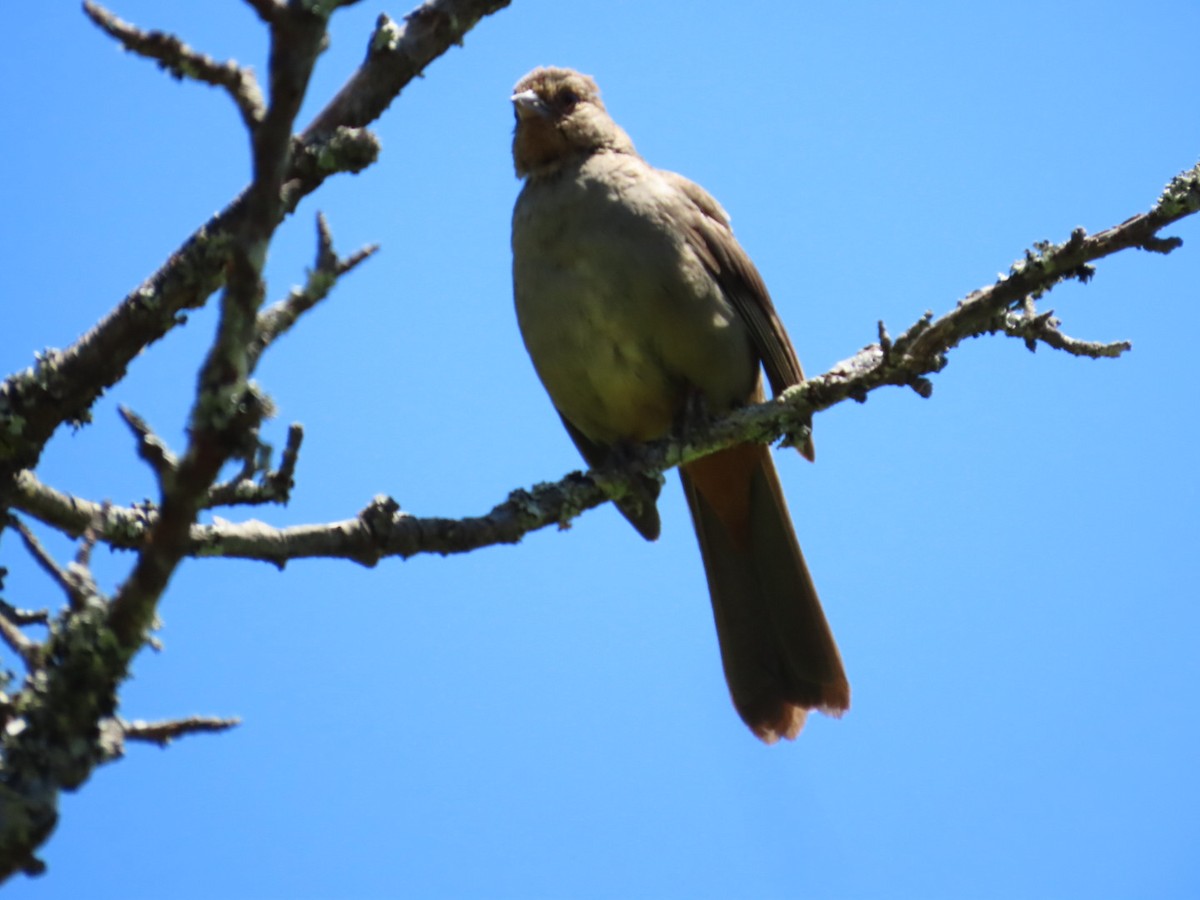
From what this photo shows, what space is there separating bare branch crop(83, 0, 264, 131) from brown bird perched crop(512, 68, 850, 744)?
2.66m

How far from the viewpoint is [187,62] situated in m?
2.37

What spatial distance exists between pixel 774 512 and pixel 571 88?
2185mm

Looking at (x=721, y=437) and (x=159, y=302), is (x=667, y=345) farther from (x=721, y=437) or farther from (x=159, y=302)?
(x=159, y=302)

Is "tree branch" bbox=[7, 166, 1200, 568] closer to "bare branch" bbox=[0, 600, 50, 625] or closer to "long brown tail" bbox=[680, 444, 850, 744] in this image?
"bare branch" bbox=[0, 600, 50, 625]

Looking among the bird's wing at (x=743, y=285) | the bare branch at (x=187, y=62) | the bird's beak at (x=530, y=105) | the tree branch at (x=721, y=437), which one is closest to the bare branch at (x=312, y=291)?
the bare branch at (x=187, y=62)

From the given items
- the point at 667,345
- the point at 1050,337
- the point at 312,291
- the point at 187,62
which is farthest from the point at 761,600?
the point at 187,62

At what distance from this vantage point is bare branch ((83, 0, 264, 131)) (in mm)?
2307

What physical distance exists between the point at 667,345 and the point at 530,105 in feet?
4.91

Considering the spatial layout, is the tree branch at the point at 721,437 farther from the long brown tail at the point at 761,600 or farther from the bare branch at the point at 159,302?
the long brown tail at the point at 761,600

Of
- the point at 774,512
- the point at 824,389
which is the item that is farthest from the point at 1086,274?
the point at 774,512

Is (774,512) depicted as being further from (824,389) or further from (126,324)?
(126,324)

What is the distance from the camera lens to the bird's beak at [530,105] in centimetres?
594

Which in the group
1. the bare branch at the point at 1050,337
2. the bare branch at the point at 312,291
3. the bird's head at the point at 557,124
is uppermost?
the bird's head at the point at 557,124

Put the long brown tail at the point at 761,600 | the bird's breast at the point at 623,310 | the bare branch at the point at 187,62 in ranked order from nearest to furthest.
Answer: the bare branch at the point at 187,62
the bird's breast at the point at 623,310
the long brown tail at the point at 761,600
